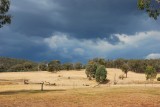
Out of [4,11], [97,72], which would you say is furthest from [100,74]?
[4,11]

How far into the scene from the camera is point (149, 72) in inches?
7146

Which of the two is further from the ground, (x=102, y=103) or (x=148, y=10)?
(x=148, y=10)

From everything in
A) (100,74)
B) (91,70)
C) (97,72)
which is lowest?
(100,74)

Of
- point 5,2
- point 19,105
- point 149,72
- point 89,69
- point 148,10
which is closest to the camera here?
point 19,105

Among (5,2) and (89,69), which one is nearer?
(5,2)

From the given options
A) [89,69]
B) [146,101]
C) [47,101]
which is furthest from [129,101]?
[89,69]

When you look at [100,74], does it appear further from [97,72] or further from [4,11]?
[4,11]

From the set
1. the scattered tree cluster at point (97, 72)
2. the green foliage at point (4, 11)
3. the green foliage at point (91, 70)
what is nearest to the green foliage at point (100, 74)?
the scattered tree cluster at point (97, 72)

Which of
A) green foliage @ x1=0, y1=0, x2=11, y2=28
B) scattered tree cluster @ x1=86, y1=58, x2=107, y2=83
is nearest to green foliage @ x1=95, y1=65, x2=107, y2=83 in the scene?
scattered tree cluster @ x1=86, y1=58, x2=107, y2=83

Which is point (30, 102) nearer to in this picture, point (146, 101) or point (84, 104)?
point (84, 104)

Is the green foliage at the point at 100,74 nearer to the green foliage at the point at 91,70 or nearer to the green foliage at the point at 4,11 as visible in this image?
the green foliage at the point at 91,70

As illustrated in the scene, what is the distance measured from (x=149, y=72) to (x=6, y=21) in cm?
12904

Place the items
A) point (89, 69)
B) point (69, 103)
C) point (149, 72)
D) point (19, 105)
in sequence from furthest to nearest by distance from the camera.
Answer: point (89, 69) → point (149, 72) → point (69, 103) → point (19, 105)

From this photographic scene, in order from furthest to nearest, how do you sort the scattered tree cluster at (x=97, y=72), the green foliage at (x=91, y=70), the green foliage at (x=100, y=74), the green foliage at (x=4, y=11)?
the green foliage at (x=91, y=70)
the scattered tree cluster at (x=97, y=72)
the green foliage at (x=100, y=74)
the green foliage at (x=4, y=11)
